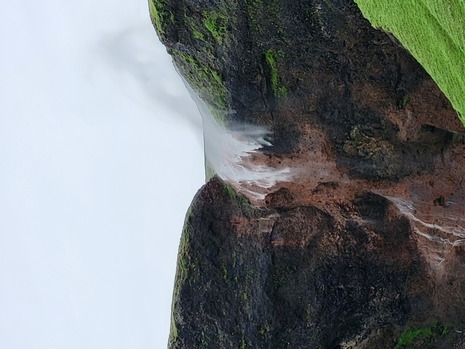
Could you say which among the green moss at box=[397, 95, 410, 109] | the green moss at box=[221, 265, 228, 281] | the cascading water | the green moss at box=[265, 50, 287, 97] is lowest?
the green moss at box=[221, 265, 228, 281]

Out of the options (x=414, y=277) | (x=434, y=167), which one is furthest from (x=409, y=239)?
(x=434, y=167)

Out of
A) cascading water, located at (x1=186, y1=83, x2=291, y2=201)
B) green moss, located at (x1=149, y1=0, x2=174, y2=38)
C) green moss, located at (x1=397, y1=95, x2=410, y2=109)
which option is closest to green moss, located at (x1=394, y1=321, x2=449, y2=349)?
cascading water, located at (x1=186, y1=83, x2=291, y2=201)

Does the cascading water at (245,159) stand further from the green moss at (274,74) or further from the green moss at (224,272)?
the green moss at (224,272)

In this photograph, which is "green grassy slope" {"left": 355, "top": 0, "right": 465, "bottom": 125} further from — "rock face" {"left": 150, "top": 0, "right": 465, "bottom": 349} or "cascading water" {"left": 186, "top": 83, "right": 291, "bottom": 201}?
"cascading water" {"left": 186, "top": 83, "right": 291, "bottom": 201}

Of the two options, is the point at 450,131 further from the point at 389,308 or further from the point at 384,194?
the point at 389,308

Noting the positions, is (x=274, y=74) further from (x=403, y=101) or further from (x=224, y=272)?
(x=224, y=272)

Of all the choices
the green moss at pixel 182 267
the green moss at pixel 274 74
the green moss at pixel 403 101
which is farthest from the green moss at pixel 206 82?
the green moss at pixel 403 101
